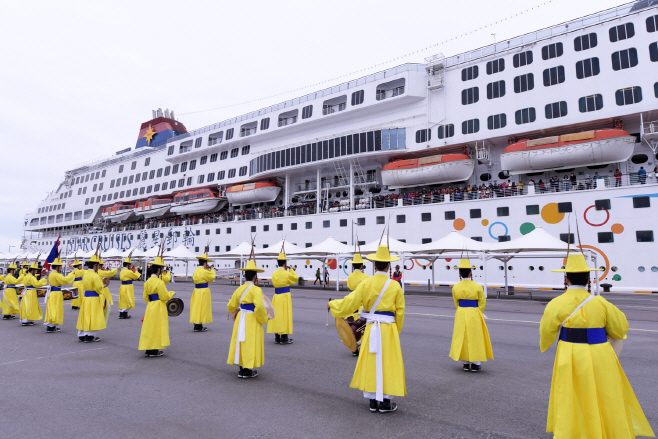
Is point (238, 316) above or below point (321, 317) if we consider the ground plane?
above

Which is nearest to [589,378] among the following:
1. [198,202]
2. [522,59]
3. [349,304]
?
[349,304]

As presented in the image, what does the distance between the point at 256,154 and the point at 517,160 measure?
2336 centimetres

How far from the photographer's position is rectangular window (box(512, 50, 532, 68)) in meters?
24.0

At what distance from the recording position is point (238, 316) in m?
5.82

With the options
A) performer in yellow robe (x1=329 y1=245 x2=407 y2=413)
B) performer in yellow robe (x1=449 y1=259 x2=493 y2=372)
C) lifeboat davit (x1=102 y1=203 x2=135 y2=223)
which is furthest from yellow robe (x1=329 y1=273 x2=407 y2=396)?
lifeboat davit (x1=102 y1=203 x2=135 y2=223)

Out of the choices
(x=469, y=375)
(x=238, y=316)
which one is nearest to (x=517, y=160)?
(x=469, y=375)

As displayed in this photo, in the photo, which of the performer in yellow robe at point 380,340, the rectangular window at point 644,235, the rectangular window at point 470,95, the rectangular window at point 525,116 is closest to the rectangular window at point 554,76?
the rectangular window at point 525,116

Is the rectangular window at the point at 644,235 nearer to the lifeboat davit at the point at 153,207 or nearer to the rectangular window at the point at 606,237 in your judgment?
the rectangular window at the point at 606,237

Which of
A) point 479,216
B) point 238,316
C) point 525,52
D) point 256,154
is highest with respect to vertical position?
point 525,52

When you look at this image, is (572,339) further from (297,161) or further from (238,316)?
(297,161)

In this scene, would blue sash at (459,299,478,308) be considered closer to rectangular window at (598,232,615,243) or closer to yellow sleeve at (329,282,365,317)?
yellow sleeve at (329,282,365,317)

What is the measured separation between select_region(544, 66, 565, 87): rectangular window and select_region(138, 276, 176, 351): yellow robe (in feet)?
80.1

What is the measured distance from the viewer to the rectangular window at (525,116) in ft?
76.3

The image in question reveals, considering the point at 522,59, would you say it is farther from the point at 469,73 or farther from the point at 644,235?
the point at 644,235
